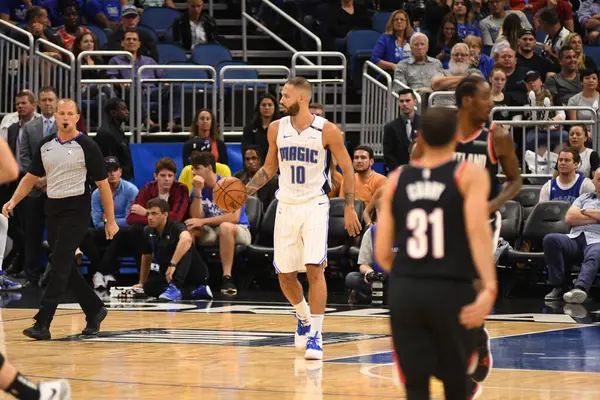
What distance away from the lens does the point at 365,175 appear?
15148 millimetres

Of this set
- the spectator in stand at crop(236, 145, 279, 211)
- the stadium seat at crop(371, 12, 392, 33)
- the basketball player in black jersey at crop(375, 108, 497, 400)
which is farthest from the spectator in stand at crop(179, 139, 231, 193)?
the basketball player in black jersey at crop(375, 108, 497, 400)

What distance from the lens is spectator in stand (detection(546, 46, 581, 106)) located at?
675 inches

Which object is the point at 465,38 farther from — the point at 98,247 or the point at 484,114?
the point at 484,114

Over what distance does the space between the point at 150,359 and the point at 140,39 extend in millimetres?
9224

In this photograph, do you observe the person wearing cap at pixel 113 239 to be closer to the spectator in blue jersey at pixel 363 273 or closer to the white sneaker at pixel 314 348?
the spectator in blue jersey at pixel 363 273

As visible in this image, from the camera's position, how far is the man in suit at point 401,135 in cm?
1567

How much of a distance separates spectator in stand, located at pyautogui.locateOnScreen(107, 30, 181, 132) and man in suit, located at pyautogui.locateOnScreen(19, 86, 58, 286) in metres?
1.70

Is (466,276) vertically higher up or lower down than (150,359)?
higher up

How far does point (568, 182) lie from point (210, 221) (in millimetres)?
4260

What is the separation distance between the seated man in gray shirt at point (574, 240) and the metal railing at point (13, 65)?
7160 mm

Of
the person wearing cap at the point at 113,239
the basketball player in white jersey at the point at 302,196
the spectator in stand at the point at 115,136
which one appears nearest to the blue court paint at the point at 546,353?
the basketball player in white jersey at the point at 302,196

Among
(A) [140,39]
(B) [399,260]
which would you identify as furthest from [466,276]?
(A) [140,39]

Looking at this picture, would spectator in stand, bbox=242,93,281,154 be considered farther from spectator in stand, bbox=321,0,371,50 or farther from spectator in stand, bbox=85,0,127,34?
spectator in stand, bbox=85,0,127,34

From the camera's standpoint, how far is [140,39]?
57.5ft
